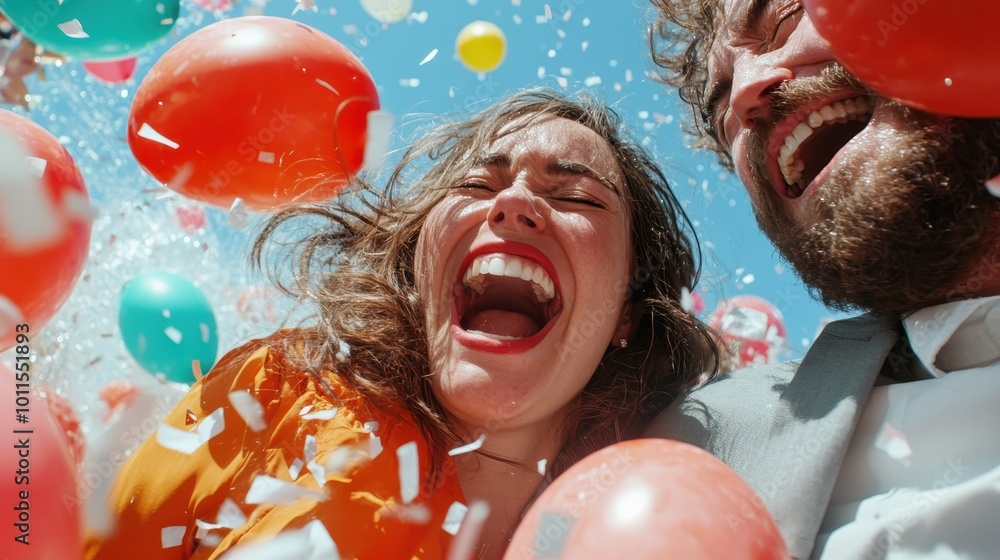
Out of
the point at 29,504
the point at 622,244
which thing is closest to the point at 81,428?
the point at 29,504

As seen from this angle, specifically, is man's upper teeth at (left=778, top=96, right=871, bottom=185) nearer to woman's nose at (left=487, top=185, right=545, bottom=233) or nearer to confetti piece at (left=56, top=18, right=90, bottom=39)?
woman's nose at (left=487, top=185, right=545, bottom=233)

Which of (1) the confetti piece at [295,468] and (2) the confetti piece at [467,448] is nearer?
(1) the confetti piece at [295,468]

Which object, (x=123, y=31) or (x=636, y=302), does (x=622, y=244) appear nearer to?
(x=636, y=302)

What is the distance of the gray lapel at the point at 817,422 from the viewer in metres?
1.73

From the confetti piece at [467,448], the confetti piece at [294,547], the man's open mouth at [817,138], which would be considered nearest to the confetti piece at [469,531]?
the confetti piece at [467,448]

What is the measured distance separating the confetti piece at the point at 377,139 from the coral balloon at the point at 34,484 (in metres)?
1.29

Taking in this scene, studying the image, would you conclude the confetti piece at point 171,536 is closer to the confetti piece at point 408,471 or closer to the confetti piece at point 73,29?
the confetti piece at point 408,471

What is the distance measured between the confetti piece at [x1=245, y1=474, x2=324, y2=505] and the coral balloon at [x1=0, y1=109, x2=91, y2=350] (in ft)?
2.26

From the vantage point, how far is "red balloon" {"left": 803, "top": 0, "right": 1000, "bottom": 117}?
56.4 inches

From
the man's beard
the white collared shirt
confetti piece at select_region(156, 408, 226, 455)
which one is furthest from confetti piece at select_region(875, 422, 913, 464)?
confetti piece at select_region(156, 408, 226, 455)

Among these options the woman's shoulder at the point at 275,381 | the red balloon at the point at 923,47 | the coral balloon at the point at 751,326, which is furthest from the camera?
the coral balloon at the point at 751,326

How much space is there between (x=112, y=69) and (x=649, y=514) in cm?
251

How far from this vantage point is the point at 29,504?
52.4 inches

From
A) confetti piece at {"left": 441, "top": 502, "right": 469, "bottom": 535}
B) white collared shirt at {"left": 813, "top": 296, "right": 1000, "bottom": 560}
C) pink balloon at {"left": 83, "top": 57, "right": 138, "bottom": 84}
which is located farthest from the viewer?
pink balloon at {"left": 83, "top": 57, "right": 138, "bottom": 84}
